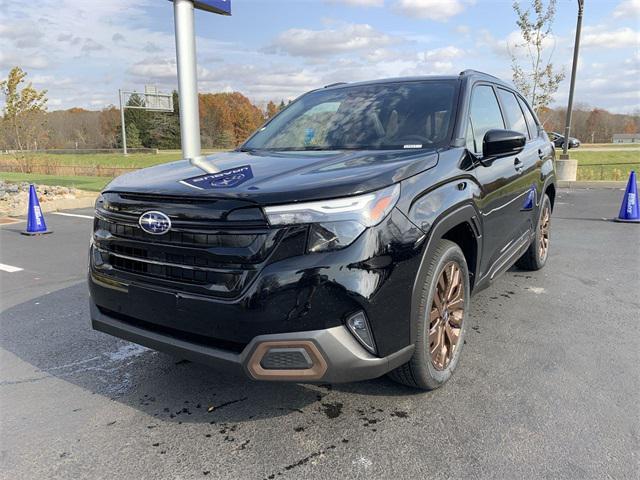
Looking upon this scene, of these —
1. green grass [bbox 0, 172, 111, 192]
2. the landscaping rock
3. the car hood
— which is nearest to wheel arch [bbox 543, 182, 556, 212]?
the car hood

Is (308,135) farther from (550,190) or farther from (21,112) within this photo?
(21,112)

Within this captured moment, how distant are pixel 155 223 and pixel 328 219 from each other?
865 millimetres

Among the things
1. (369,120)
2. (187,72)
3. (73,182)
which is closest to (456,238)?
(369,120)

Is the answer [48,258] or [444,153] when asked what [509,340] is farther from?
[48,258]

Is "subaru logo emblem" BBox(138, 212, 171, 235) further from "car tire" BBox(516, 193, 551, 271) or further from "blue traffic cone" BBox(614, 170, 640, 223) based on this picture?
"blue traffic cone" BBox(614, 170, 640, 223)

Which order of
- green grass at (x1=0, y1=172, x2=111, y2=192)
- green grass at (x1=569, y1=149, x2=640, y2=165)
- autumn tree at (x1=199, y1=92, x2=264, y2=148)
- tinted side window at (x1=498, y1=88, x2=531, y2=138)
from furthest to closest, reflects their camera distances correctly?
autumn tree at (x1=199, y1=92, x2=264, y2=148) → green grass at (x1=569, y1=149, x2=640, y2=165) → green grass at (x1=0, y1=172, x2=111, y2=192) → tinted side window at (x1=498, y1=88, x2=531, y2=138)

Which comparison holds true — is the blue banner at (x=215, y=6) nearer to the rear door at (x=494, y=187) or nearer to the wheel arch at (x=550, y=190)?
the wheel arch at (x=550, y=190)

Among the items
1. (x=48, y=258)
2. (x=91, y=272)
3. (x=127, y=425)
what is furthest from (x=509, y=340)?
(x=48, y=258)

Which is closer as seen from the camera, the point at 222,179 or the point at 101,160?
the point at 222,179

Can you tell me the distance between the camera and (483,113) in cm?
372

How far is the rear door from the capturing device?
3346mm

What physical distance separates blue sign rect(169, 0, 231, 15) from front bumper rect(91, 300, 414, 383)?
968 centimetres

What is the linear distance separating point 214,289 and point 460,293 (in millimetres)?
1575

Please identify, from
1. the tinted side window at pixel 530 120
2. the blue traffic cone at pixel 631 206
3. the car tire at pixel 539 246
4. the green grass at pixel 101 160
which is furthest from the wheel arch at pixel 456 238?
the green grass at pixel 101 160
